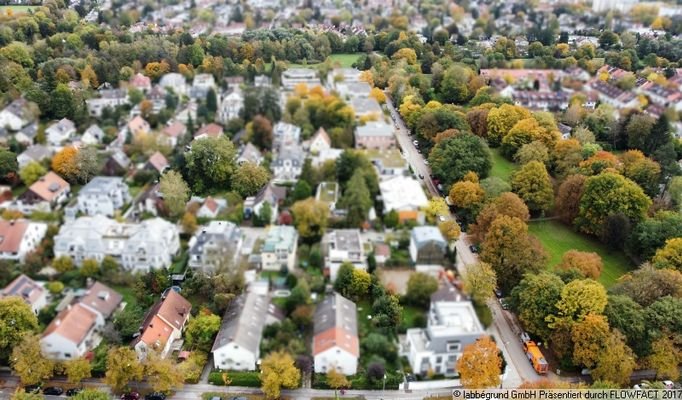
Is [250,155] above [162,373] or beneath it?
beneath

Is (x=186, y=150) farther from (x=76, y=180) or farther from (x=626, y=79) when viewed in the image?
(x=626, y=79)

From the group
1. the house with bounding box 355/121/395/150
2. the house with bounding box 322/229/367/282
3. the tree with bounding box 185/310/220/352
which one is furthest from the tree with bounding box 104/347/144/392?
the house with bounding box 355/121/395/150

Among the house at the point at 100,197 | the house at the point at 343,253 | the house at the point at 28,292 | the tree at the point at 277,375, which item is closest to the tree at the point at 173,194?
the house at the point at 100,197

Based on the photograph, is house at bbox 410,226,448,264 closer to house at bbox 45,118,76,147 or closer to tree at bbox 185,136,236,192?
tree at bbox 185,136,236,192

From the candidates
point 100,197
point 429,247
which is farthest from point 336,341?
point 100,197

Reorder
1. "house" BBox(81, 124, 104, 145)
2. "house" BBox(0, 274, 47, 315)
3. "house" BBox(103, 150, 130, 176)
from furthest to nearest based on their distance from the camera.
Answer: "house" BBox(81, 124, 104, 145), "house" BBox(103, 150, 130, 176), "house" BBox(0, 274, 47, 315)

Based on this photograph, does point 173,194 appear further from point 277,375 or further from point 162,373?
point 277,375
